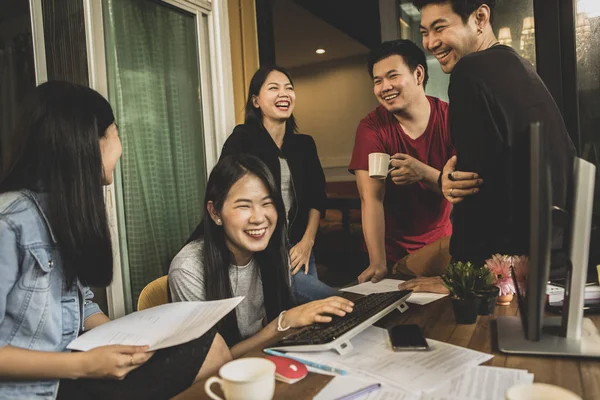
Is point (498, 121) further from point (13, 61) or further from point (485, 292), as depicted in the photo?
point (13, 61)

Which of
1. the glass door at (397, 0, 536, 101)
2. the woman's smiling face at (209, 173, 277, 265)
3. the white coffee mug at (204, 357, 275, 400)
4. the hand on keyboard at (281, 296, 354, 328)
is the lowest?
the hand on keyboard at (281, 296, 354, 328)

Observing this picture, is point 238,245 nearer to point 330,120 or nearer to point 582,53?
point 582,53

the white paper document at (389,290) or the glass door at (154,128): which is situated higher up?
the glass door at (154,128)

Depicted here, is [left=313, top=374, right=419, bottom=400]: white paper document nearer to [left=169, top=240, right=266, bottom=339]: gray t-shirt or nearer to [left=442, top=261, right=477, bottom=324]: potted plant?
[left=442, top=261, right=477, bottom=324]: potted plant

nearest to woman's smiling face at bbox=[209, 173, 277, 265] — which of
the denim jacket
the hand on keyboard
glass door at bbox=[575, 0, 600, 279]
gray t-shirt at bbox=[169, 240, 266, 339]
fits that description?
gray t-shirt at bbox=[169, 240, 266, 339]

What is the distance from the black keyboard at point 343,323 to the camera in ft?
3.16

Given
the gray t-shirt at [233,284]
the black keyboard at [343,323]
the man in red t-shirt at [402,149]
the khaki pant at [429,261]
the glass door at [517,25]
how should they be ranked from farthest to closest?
the glass door at [517,25] → the man in red t-shirt at [402,149] → the khaki pant at [429,261] → the gray t-shirt at [233,284] → the black keyboard at [343,323]

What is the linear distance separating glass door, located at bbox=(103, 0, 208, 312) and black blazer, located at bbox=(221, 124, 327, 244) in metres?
0.57

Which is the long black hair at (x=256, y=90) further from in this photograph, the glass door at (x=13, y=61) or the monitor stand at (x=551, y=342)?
the monitor stand at (x=551, y=342)

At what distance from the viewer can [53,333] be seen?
3.80 feet

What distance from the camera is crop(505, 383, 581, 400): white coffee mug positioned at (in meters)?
0.59

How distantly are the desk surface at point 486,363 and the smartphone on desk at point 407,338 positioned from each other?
45 millimetres

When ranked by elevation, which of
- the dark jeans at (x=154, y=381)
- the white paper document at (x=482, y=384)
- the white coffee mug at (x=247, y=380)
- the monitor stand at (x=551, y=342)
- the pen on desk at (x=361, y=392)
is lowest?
the dark jeans at (x=154, y=381)

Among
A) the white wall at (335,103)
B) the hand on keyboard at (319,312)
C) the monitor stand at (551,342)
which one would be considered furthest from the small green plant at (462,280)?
the white wall at (335,103)
